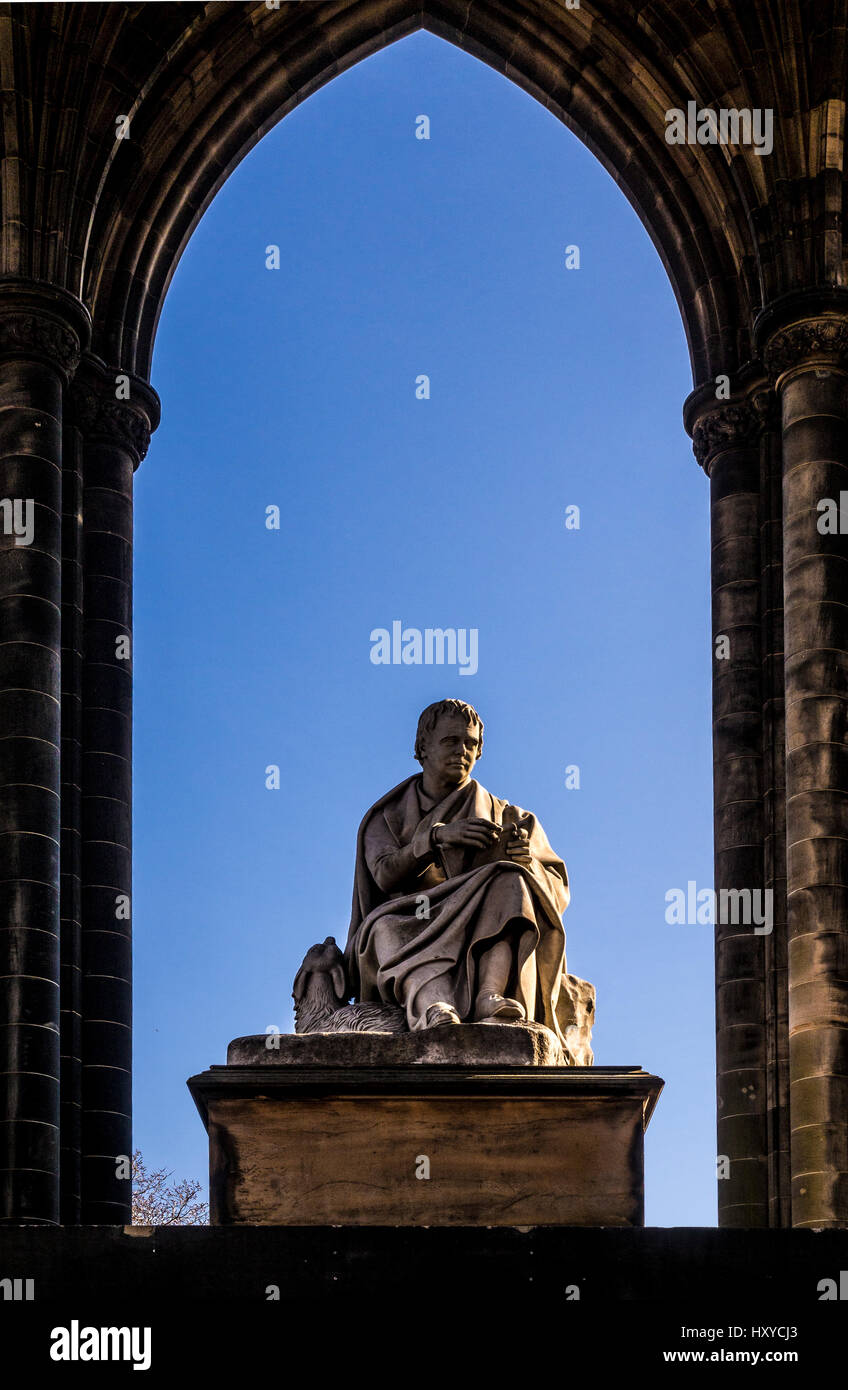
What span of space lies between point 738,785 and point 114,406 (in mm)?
4559

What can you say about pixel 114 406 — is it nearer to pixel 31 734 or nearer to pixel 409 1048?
pixel 31 734

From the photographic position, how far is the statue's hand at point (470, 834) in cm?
1464

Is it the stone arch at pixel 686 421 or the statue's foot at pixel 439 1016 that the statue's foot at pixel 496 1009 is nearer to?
the statue's foot at pixel 439 1016

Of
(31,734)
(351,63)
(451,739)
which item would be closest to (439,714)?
(451,739)

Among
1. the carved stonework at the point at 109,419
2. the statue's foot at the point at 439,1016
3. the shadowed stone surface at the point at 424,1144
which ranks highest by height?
the carved stonework at the point at 109,419

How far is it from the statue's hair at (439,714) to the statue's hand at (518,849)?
77 centimetres

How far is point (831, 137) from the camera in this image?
62.2ft

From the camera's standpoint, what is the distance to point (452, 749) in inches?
595

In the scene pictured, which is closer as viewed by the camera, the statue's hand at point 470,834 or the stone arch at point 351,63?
the statue's hand at point 470,834

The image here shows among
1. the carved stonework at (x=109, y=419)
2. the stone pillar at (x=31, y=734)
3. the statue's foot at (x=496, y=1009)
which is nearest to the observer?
the statue's foot at (x=496, y=1009)

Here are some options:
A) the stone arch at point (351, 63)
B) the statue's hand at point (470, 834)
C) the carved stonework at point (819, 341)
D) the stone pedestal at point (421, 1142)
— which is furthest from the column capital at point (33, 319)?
the stone pedestal at point (421, 1142)

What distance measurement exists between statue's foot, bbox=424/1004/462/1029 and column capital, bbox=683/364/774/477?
6.40m

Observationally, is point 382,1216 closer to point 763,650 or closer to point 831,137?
point 763,650
